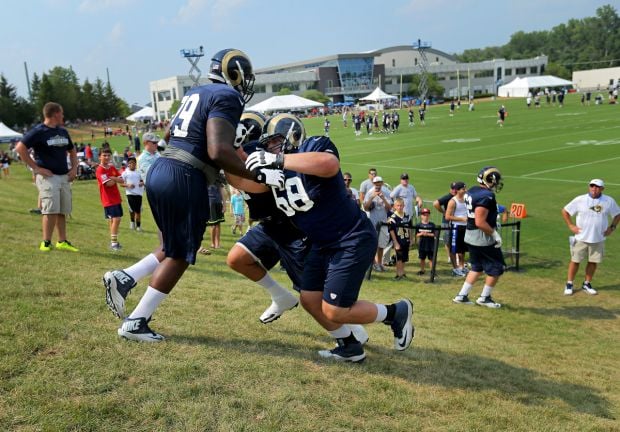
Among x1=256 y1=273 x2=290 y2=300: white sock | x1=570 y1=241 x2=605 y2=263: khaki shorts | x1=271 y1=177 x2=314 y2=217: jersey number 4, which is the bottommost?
x1=570 y1=241 x2=605 y2=263: khaki shorts

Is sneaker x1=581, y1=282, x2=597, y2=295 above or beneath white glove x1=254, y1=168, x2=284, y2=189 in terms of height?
beneath

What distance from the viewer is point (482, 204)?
912 cm

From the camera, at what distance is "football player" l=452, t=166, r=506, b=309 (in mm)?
9117

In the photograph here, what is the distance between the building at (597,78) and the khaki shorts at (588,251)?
115357mm

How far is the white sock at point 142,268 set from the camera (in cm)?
503

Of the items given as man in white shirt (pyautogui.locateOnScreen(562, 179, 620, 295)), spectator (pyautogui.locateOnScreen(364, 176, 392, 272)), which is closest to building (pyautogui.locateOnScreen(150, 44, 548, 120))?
spectator (pyautogui.locateOnScreen(364, 176, 392, 272))

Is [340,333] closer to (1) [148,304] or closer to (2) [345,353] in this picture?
(2) [345,353]

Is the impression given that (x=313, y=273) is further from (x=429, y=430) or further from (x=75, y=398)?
(x=75, y=398)

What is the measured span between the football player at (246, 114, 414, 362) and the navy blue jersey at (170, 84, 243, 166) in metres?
0.42

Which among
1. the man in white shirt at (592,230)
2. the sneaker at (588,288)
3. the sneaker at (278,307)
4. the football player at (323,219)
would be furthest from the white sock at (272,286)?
the sneaker at (588,288)

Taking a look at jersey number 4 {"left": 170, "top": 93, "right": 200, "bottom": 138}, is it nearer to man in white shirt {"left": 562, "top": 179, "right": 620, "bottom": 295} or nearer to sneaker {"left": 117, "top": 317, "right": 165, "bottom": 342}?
sneaker {"left": 117, "top": 317, "right": 165, "bottom": 342}

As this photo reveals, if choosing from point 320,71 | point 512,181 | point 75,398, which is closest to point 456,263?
point 75,398

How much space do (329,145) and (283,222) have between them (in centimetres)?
104

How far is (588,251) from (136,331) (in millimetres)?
8874
